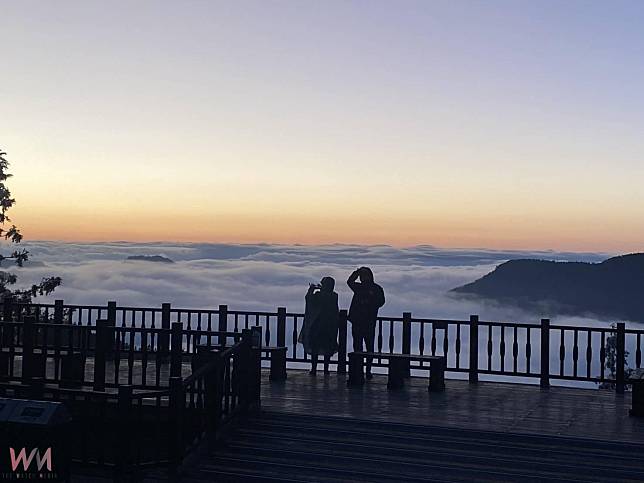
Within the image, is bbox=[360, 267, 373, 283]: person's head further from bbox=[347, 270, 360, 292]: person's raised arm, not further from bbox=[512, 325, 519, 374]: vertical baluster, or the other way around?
bbox=[512, 325, 519, 374]: vertical baluster

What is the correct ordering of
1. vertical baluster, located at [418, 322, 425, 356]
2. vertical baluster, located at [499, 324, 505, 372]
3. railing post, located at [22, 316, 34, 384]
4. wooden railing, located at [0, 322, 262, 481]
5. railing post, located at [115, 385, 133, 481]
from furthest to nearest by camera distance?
vertical baluster, located at [418, 322, 425, 356]
vertical baluster, located at [499, 324, 505, 372]
railing post, located at [22, 316, 34, 384]
wooden railing, located at [0, 322, 262, 481]
railing post, located at [115, 385, 133, 481]

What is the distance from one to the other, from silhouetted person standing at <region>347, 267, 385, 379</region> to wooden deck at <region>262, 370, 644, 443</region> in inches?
42.1

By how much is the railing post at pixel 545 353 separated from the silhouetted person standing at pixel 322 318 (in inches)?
170

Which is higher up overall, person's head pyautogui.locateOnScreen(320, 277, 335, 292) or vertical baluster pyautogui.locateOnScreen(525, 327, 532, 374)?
person's head pyautogui.locateOnScreen(320, 277, 335, 292)

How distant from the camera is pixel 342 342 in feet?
60.4

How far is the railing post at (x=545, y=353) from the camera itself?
654 inches

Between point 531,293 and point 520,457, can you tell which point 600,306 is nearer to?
point 531,293

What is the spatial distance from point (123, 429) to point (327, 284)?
323 inches

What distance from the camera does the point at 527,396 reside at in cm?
1537

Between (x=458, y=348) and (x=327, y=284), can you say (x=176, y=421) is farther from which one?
(x=458, y=348)

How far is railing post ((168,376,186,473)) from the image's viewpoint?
1071 centimetres

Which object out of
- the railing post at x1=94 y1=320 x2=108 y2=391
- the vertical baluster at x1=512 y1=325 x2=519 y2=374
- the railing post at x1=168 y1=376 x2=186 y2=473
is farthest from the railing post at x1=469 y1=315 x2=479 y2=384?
the railing post at x1=168 y1=376 x2=186 y2=473

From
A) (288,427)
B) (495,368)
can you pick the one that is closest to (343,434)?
(288,427)

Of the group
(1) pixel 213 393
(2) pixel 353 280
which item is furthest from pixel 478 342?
(1) pixel 213 393
